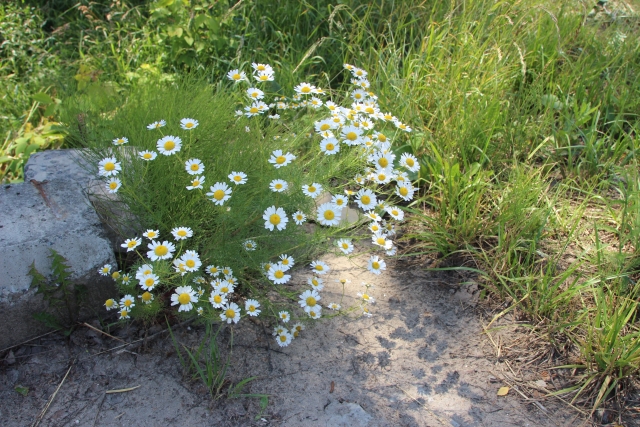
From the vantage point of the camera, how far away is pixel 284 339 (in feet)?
7.00

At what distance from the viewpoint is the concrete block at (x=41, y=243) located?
6.73ft

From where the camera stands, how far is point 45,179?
2443 mm

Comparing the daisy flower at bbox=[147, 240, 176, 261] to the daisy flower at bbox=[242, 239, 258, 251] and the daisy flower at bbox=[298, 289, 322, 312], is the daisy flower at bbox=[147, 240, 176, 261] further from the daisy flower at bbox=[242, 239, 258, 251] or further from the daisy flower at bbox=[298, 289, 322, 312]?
the daisy flower at bbox=[298, 289, 322, 312]

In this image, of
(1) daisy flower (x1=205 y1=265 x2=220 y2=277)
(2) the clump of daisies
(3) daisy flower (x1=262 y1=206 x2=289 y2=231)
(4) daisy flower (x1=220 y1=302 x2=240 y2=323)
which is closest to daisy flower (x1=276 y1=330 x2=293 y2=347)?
(2) the clump of daisies

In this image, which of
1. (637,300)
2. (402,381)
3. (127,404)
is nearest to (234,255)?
(127,404)

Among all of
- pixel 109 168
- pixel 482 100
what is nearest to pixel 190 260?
pixel 109 168

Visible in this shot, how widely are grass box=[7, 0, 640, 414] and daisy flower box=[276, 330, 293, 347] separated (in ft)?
2.82

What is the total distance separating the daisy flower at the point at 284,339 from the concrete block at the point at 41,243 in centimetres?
71

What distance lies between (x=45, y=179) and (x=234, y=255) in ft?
3.21

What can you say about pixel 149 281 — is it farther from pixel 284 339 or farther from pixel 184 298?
pixel 284 339

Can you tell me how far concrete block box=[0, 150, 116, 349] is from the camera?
80.7 inches

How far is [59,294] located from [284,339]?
87cm

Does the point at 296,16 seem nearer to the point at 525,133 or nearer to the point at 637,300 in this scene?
the point at 525,133

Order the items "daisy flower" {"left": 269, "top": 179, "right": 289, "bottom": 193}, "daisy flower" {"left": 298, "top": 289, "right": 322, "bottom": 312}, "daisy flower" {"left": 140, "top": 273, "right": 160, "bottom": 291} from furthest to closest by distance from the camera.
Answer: "daisy flower" {"left": 298, "top": 289, "right": 322, "bottom": 312}
"daisy flower" {"left": 269, "top": 179, "right": 289, "bottom": 193}
"daisy flower" {"left": 140, "top": 273, "right": 160, "bottom": 291}
